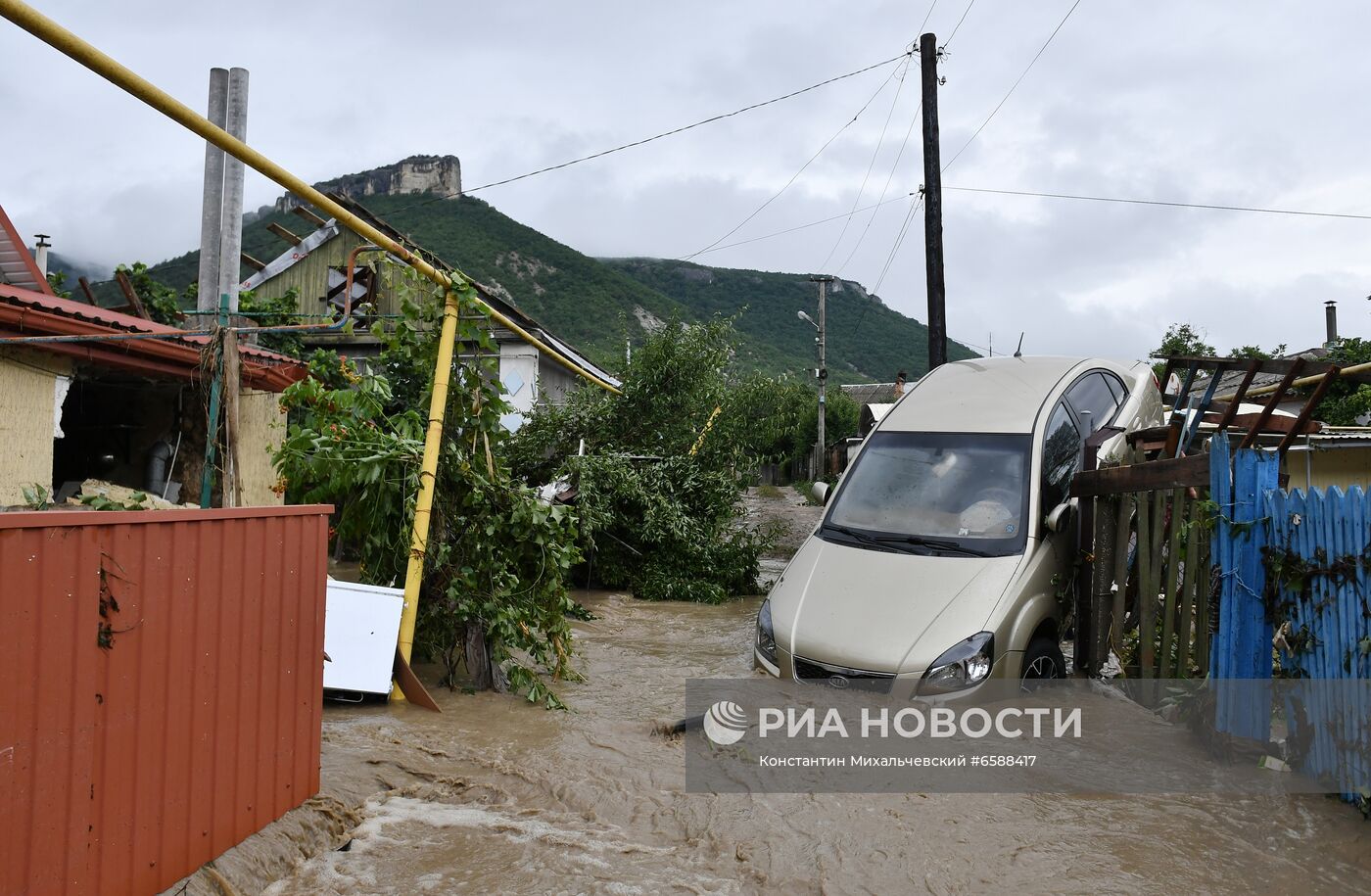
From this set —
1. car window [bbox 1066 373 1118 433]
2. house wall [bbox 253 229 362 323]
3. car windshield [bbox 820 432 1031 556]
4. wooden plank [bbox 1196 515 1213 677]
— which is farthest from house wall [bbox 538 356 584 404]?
wooden plank [bbox 1196 515 1213 677]

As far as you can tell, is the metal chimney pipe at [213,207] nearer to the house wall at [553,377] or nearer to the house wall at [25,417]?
the house wall at [25,417]

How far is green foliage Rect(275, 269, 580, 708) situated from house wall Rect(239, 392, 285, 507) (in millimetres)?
4653

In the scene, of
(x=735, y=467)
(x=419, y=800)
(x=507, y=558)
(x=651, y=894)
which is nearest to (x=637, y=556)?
(x=735, y=467)

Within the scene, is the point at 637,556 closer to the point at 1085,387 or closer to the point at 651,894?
the point at 1085,387

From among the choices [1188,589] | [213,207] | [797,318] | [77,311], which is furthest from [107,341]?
[797,318]

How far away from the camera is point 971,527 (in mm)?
6801

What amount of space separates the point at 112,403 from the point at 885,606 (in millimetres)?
Result: 9868

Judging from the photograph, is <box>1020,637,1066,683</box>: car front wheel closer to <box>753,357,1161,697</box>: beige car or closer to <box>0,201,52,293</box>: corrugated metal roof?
<box>753,357,1161,697</box>: beige car

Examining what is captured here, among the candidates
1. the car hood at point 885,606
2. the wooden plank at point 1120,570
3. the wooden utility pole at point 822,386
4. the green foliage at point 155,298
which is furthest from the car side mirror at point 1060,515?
the wooden utility pole at point 822,386

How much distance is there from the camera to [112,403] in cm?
1158

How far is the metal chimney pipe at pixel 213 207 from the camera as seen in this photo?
10672mm

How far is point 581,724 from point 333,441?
2547 millimetres

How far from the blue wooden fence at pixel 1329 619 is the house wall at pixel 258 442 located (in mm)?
10127

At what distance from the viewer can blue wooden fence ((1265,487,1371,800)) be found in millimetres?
4473
